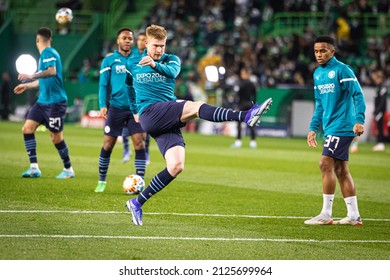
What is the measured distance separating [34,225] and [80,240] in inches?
48.1

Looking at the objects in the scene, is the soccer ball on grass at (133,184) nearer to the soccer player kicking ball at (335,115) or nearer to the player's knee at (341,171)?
the soccer player kicking ball at (335,115)

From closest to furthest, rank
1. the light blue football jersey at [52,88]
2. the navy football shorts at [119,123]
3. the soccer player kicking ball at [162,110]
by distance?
the soccer player kicking ball at [162,110] → the navy football shorts at [119,123] → the light blue football jersey at [52,88]

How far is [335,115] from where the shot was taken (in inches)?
465

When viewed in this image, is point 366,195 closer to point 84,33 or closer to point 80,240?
point 80,240

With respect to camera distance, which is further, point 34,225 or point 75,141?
point 75,141

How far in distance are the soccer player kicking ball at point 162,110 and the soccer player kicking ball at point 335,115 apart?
147 cm

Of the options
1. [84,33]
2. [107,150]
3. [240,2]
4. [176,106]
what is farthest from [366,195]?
[84,33]

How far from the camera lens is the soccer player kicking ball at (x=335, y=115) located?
1171 cm

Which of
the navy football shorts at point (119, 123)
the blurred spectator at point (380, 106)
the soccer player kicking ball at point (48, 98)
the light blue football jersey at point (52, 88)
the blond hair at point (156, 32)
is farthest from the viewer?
the blurred spectator at point (380, 106)

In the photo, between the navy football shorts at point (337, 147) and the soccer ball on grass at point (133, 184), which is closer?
the navy football shorts at point (337, 147)

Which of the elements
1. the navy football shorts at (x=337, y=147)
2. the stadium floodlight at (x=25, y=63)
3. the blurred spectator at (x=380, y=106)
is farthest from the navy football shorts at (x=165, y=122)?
the blurred spectator at (x=380, y=106)

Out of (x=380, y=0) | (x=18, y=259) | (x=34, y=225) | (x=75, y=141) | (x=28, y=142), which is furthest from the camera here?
(x=380, y=0)

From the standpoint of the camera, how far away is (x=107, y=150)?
15.0 metres

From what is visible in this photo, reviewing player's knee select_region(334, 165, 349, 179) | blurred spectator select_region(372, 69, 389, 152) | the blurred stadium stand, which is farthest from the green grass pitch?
the blurred stadium stand
